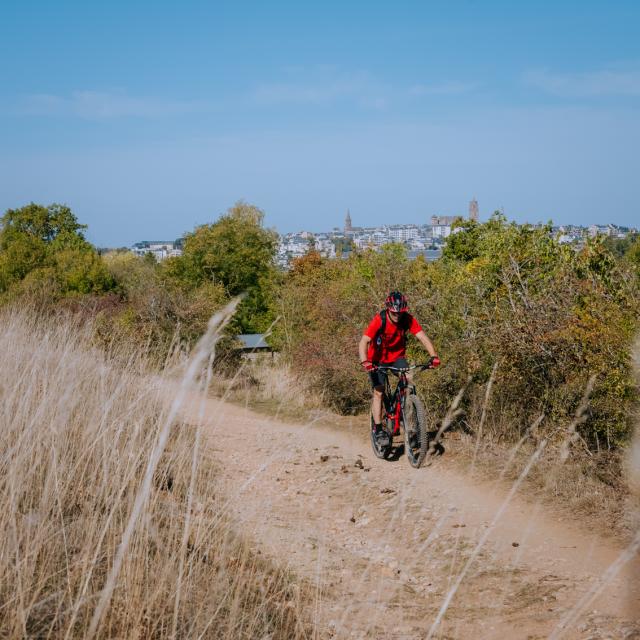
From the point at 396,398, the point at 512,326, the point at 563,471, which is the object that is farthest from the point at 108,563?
the point at 512,326

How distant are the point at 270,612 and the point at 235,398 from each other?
11.0m

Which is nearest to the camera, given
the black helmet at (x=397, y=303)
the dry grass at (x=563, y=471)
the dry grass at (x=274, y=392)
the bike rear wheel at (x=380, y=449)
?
the dry grass at (x=563, y=471)

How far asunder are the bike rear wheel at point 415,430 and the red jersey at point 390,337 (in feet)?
1.93

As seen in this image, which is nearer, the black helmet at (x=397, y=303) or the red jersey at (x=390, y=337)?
the black helmet at (x=397, y=303)

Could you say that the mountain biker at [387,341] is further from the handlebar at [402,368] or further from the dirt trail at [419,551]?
the dirt trail at [419,551]

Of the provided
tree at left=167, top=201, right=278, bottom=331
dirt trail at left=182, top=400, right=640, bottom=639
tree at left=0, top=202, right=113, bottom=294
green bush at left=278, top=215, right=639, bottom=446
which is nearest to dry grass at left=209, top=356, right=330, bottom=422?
green bush at left=278, top=215, right=639, bottom=446

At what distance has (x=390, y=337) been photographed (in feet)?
29.1

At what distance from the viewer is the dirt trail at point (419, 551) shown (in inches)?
180

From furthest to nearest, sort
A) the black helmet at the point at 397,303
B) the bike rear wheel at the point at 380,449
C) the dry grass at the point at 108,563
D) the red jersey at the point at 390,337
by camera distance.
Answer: the bike rear wheel at the point at 380,449 < the red jersey at the point at 390,337 < the black helmet at the point at 397,303 < the dry grass at the point at 108,563

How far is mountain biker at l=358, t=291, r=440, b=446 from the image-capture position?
8578mm

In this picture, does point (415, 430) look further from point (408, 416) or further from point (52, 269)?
point (52, 269)

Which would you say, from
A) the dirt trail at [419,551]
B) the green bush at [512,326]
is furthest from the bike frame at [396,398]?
the green bush at [512,326]

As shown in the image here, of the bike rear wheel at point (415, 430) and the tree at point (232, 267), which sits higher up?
the tree at point (232, 267)

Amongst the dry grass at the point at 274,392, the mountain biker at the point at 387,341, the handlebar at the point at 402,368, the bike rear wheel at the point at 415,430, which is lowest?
the dry grass at the point at 274,392
